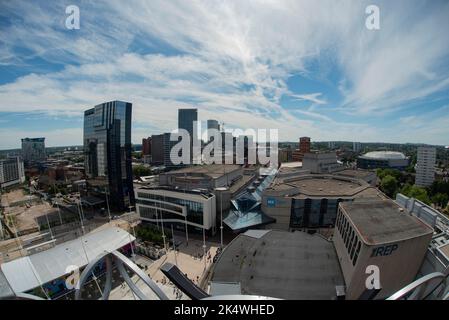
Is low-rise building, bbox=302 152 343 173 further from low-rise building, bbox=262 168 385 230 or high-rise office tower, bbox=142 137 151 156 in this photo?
high-rise office tower, bbox=142 137 151 156

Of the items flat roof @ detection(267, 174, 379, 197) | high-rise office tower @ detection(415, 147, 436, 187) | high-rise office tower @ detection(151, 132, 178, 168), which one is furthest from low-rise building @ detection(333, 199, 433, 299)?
high-rise office tower @ detection(151, 132, 178, 168)

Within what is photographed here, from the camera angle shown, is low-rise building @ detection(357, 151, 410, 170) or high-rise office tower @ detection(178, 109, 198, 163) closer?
low-rise building @ detection(357, 151, 410, 170)

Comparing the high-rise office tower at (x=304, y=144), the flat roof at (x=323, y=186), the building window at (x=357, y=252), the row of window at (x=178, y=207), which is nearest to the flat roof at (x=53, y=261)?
the row of window at (x=178, y=207)

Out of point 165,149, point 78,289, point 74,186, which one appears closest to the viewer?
point 78,289

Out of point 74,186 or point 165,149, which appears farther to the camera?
point 165,149

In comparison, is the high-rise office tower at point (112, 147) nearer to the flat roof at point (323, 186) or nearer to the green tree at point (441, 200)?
the flat roof at point (323, 186)

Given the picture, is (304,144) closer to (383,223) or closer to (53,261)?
(383,223)
